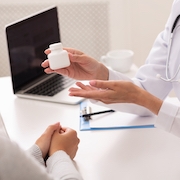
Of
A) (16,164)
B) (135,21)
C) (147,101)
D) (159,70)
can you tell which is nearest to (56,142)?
(147,101)

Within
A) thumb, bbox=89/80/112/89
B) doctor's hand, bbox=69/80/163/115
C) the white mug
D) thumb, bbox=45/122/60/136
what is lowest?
thumb, bbox=45/122/60/136

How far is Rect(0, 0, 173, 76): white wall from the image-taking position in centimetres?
241

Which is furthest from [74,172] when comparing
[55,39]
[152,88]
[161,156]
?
[55,39]

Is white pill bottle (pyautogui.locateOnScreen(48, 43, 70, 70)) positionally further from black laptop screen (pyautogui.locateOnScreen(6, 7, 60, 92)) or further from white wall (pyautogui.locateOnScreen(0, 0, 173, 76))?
white wall (pyautogui.locateOnScreen(0, 0, 173, 76))

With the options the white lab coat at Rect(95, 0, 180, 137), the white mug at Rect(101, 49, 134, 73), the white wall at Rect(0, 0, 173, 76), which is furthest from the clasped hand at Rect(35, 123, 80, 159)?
the white wall at Rect(0, 0, 173, 76)

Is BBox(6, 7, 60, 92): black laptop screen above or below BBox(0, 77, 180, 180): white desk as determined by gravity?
above

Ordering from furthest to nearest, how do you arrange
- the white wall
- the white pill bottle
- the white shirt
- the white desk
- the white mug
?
the white wall < the white mug < the white pill bottle < the white desk < the white shirt

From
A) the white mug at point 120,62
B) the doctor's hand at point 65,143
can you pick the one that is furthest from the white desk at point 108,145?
the white mug at point 120,62

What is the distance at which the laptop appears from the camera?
4.73 ft

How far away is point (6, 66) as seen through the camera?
2434 millimetres

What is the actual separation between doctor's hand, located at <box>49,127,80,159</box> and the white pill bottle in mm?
202

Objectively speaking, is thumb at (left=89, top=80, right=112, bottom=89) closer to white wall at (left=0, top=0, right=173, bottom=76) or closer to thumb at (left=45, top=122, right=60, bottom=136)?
thumb at (left=45, top=122, right=60, bottom=136)

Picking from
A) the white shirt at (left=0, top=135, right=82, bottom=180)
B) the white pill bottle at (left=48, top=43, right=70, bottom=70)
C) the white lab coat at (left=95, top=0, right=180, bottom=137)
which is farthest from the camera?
the white lab coat at (left=95, top=0, right=180, bottom=137)

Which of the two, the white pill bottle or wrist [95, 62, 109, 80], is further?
wrist [95, 62, 109, 80]
